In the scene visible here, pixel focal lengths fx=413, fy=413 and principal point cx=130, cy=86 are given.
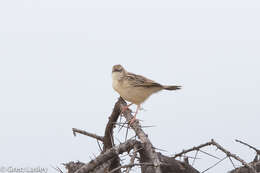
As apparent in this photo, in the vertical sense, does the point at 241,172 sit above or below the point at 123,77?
below

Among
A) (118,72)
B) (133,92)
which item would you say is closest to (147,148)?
(133,92)

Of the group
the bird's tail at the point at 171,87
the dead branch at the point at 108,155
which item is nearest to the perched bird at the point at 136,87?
the bird's tail at the point at 171,87

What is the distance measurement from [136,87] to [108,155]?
182 cm

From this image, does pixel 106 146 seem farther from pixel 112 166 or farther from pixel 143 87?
pixel 143 87

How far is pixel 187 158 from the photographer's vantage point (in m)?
4.22

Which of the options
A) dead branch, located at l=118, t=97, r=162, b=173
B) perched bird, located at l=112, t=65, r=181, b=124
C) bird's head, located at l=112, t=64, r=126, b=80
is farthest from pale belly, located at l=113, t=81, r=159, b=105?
dead branch, located at l=118, t=97, r=162, b=173

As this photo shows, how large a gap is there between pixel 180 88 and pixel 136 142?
197 cm

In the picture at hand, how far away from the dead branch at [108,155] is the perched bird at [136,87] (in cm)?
159

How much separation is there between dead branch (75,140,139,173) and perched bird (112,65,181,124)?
1592 mm

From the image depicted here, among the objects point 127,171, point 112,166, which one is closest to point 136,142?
point 127,171

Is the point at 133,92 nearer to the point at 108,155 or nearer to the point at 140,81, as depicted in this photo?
the point at 140,81

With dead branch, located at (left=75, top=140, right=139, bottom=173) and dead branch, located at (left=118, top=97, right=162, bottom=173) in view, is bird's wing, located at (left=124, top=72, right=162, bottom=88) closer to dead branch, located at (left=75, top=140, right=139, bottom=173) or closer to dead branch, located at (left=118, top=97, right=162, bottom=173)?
dead branch, located at (left=118, top=97, right=162, bottom=173)

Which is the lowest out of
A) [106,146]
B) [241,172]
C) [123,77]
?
[241,172]

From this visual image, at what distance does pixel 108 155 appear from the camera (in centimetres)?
370
